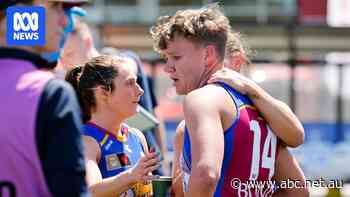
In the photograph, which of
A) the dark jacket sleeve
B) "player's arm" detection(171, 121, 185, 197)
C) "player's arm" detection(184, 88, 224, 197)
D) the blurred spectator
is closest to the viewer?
the dark jacket sleeve

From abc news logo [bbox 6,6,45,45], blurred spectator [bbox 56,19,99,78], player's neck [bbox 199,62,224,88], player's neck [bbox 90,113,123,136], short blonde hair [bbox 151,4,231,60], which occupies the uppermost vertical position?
abc news logo [bbox 6,6,45,45]

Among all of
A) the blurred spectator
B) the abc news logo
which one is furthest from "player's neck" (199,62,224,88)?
the blurred spectator

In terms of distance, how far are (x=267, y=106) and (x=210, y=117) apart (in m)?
0.36

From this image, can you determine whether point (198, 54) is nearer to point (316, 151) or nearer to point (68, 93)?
point (68, 93)

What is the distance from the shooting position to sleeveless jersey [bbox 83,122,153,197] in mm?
4574

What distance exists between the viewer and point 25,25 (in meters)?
3.53

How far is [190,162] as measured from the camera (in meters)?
4.13

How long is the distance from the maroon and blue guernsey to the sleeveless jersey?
0.43 metres

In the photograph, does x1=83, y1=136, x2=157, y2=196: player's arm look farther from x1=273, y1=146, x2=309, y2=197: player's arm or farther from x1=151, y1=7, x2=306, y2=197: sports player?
x1=273, y1=146, x2=309, y2=197: player's arm

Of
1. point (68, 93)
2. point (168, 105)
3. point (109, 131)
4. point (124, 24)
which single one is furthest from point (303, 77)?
point (68, 93)

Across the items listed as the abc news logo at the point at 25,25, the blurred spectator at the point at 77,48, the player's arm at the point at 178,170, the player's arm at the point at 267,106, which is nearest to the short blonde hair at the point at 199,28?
the player's arm at the point at 267,106

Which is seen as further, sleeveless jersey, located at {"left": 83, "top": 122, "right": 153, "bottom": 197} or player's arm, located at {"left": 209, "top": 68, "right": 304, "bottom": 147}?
sleeveless jersey, located at {"left": 83, "top": 122, "right": 153, "bottom": 197}

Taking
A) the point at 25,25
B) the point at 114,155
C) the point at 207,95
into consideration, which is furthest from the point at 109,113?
the point at 25,25

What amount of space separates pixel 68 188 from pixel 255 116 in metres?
1.40
